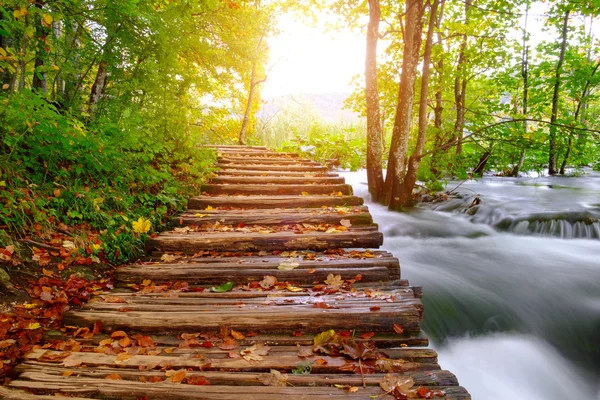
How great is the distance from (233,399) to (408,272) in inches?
145

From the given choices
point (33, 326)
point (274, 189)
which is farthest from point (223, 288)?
point (274, 189)

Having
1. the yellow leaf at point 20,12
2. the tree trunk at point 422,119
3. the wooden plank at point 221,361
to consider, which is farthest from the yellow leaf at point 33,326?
the tree trunk at point 422,119

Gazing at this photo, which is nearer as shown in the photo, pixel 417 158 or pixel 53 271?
pixel 53 271

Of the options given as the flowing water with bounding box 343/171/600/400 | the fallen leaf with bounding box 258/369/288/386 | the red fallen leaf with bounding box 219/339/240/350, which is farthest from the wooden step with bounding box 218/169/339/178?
the fallen leaf with bounding box 258/369/288/386

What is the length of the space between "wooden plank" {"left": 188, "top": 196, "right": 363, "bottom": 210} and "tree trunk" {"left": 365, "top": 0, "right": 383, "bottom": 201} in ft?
8.97

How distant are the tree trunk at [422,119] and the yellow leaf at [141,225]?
210 inches

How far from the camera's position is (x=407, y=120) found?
677cm

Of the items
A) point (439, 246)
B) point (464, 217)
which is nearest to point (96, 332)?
point (439, 246)

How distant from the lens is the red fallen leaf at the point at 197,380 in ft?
5.82

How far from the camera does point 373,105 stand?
23.6ft

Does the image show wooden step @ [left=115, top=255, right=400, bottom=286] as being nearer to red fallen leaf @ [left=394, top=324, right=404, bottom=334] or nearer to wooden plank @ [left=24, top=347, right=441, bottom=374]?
red fallen leaf @ [left=394, top=324, right=404, bottom=334]

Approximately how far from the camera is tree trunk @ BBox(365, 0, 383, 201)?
6.90m

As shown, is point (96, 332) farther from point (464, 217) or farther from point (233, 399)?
point (464, 217)

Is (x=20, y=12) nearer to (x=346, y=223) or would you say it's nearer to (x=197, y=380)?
(x=197, y=380)
